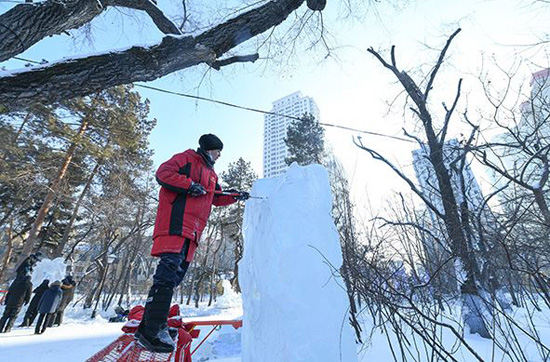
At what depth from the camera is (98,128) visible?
10.5m

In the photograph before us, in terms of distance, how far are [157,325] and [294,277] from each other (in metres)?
0.96

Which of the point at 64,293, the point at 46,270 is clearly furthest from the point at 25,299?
the point at 46,270

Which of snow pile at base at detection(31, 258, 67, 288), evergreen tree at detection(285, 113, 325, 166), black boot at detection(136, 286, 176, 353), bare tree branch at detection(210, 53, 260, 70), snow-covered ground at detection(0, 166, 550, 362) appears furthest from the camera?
evergreen tree at detection(285, 113, 325, 166)

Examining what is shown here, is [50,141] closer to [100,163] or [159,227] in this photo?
[100,163]

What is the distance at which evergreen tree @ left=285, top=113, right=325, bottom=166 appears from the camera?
15758mm

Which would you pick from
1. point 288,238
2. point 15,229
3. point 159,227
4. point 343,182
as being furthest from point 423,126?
point 15,229

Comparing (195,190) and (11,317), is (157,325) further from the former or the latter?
(11,317)

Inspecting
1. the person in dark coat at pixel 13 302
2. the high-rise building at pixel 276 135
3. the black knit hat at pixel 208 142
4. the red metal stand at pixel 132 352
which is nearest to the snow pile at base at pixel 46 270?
the person in dark coat at pixel 13 302

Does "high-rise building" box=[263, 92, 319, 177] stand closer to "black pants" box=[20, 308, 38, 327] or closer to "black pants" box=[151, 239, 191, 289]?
"black pants" box=[20, 308, 38, 327]

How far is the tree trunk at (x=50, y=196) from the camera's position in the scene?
28.3 ft

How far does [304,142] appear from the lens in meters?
16.4

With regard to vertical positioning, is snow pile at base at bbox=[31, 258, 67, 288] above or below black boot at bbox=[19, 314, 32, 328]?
above

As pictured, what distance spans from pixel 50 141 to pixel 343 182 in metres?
11.9

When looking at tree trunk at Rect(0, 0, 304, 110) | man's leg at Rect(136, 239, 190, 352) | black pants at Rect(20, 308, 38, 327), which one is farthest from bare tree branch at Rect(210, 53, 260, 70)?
black pants at Rect(20, 308, 38, 327)
